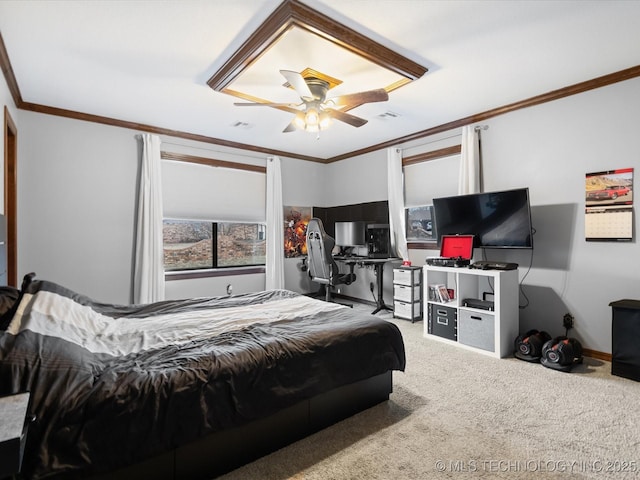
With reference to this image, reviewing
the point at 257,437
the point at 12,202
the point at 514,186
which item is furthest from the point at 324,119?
the point at 12,202

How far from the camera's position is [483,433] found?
2055 millimetres

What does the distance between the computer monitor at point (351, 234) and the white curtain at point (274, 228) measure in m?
1.04

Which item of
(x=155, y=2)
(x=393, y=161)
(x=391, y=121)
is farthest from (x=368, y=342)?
(x=393, y=161)

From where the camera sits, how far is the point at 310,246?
488 centimetres

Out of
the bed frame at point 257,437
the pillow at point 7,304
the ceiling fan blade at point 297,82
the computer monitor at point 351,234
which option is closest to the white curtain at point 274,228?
the computer monitor at point 351,234

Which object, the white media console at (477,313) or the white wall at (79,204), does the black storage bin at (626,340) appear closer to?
the white media console at (477,313)

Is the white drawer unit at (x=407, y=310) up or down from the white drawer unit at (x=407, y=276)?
down

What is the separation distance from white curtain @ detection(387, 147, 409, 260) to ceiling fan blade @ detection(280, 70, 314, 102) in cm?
244

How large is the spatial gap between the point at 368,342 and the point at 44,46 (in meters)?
3.37

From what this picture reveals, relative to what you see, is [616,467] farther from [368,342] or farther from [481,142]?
[481,142]

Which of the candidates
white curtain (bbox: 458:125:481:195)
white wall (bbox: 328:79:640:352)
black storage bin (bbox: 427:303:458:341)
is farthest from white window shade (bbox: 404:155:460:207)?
black storage bin (bbox: 427:303:458:341)

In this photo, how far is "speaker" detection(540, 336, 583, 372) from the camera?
2.94 m

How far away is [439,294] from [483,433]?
1.99 metres

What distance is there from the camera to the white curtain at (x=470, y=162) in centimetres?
405
